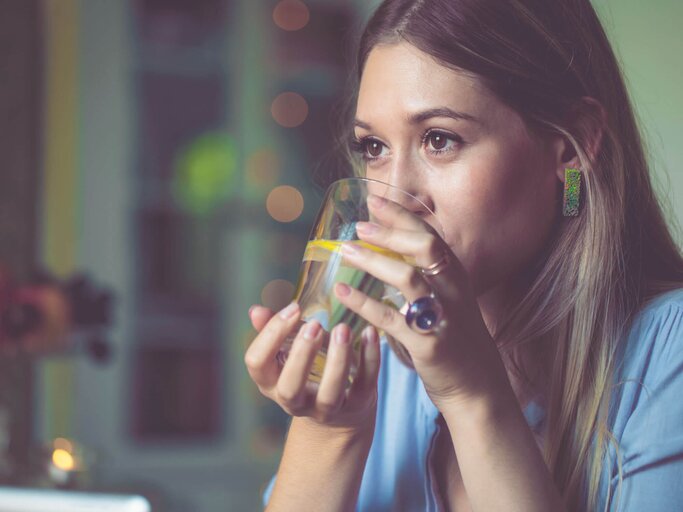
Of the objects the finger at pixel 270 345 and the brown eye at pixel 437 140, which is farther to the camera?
the brown eye at pixel 437 140

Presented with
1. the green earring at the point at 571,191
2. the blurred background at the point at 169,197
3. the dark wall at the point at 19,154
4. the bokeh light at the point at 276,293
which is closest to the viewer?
the green earring at the point at 571,191

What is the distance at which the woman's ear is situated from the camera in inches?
39.7

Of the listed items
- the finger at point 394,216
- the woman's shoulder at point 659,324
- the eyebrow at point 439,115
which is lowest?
the woman's shoulder at point 659,324

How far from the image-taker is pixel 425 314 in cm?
69

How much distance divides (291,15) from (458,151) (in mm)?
2448

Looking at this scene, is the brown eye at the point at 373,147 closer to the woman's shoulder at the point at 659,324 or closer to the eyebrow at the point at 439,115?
the eyebrow at the point at 439,115

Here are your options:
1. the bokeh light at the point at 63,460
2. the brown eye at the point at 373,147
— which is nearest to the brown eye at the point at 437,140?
the brown eye at the point at 373,147

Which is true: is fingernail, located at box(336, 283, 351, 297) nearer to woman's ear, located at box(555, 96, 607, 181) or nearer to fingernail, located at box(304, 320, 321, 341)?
fingernail, located at box(304, 320, 321, 341)

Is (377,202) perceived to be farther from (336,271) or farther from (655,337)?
(655,337)

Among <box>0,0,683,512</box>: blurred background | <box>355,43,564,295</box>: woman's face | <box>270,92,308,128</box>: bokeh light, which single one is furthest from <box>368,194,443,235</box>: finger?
<box>270,92,308,128</box>: bokeh light

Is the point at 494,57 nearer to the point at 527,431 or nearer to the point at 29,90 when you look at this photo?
the point at 527,431

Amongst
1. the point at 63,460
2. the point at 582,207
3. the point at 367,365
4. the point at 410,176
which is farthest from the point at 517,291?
the point at 63,460

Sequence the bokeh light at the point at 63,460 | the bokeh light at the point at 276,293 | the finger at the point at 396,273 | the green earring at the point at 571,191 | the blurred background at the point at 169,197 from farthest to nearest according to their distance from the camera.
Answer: the bokeh light at the point at 276,293 < the blurred background at the point at 169,197 < the bokeh light at the point at 63,460 < the green earring at the point at 571,191 < the finger at the point at 396,273

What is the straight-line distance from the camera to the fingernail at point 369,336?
2.41ft
